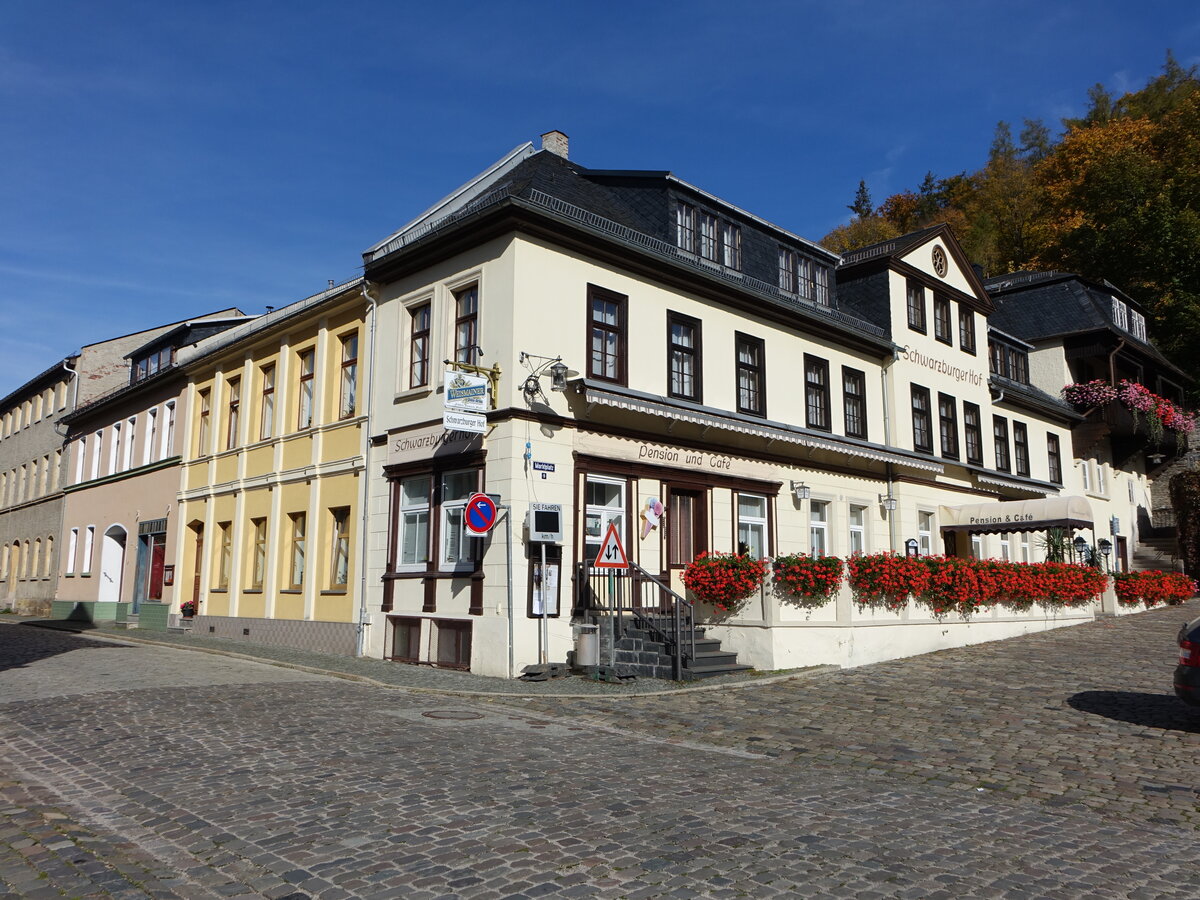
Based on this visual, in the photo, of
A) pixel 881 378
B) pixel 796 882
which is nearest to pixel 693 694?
pixel 796 882

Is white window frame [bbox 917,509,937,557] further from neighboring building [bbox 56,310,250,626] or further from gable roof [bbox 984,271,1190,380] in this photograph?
neighboring building [bbox 56,310,250,626]

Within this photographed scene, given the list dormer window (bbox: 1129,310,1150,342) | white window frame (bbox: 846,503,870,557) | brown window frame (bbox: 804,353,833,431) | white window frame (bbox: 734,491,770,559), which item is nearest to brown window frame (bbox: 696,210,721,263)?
brown window frame (bbox: 804,353,833,431)

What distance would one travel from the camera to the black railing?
1415 cm

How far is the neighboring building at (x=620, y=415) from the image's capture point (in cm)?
1530

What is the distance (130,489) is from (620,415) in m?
19.0

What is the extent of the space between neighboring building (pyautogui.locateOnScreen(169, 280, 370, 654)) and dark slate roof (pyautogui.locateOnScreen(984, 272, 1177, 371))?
26213 mm

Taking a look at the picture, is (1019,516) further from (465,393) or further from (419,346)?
(465,393)

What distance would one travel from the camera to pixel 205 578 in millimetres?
23234

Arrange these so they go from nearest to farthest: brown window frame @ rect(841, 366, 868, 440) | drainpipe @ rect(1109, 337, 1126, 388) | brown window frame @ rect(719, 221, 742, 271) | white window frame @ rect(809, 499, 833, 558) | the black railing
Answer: the black railing, brown window frame @ rect(719, 221, 742, 271), white window frame @ rect(809, 499, 833, 558), brown window frame @ rect(841, 366, 868, 440), drainpipe @ rect(1109, 337, 1126, 388)

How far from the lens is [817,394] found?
72.0ft

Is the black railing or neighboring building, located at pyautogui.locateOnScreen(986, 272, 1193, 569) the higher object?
neighboring building, located at pyautogui.locateOnScreen(986, 272, 1193, 569)

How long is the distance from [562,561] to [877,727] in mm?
6431

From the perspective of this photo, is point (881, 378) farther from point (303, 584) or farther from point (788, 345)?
point (303, 584)

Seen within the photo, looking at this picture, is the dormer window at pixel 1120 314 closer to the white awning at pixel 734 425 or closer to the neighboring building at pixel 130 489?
the white awning at pixel 734 425
